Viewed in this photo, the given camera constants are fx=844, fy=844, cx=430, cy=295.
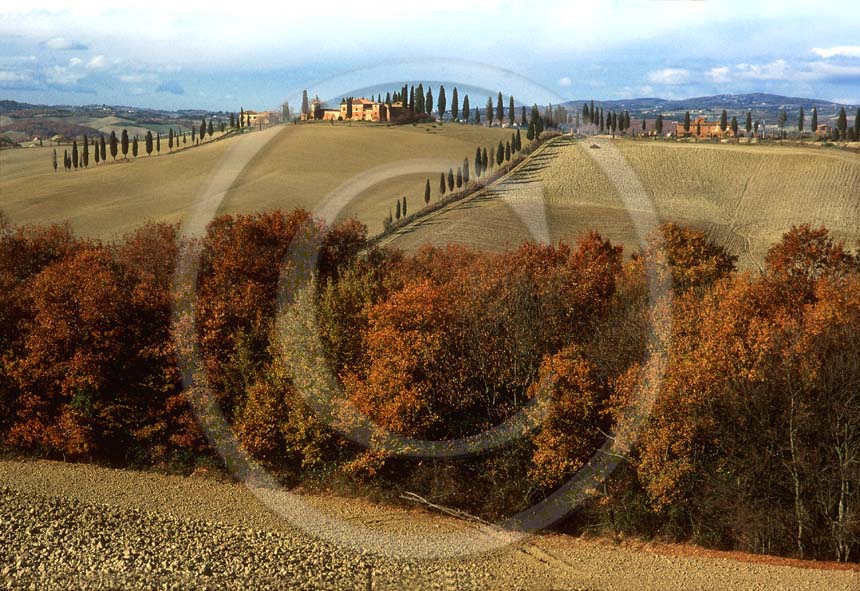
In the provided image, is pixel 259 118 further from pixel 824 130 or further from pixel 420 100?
pixel 824 130

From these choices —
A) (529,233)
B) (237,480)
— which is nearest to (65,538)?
(237,480)

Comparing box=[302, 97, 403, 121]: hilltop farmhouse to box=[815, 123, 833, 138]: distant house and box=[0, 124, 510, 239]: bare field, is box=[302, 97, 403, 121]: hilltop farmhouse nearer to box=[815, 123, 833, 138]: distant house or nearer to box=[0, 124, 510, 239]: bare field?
box=[0, 124, 510, 239]: bare field

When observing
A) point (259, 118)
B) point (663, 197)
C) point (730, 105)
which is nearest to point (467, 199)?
point (663, 197)

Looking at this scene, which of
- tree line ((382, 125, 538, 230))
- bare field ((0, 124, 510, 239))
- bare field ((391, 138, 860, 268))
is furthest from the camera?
bare field ((0, 124, 510, 239))

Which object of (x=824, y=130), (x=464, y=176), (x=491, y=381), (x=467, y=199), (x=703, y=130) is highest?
(x=703, y=130)

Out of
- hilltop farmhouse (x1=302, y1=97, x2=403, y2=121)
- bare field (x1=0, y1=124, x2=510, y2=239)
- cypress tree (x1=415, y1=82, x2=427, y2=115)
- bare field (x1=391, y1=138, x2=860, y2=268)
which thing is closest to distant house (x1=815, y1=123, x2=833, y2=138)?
bare field (x1=391, y1=138, x2=860, y2=268)

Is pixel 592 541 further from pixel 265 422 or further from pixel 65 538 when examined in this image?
pixel 65 538
